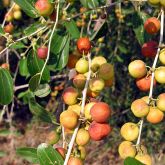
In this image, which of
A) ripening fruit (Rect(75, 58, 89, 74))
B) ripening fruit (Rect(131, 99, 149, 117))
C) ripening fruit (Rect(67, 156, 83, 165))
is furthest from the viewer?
ripening fruit (Rect(75, 58, 89, 74))

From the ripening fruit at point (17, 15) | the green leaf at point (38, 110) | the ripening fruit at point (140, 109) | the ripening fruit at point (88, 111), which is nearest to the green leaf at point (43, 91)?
the green leaf at point (38, 110)

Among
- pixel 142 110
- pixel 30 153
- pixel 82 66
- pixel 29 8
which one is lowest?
pixel 30 153

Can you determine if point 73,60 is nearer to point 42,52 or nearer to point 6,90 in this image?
point 42,52

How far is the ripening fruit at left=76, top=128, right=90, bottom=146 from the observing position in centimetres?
104

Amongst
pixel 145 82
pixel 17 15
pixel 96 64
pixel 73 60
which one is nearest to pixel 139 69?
pixel 145 82

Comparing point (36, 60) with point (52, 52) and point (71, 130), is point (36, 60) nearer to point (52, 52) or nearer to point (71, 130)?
point (52, 52)

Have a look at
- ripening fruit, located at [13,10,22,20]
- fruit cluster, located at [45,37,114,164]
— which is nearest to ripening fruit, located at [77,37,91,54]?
fruit cluster, located at [45,37,114,164]

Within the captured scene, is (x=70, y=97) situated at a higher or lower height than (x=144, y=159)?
higher

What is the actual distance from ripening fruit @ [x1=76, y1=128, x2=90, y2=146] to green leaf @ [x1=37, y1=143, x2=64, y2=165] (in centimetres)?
7

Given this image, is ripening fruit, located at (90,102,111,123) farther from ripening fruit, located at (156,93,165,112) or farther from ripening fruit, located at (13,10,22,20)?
ripening fruit, located at (13,10,22,20)

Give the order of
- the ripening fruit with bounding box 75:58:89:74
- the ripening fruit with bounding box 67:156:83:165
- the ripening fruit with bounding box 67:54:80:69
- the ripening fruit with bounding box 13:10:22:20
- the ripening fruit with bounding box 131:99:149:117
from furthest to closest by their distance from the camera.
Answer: the ripening fruit with bounding box 13:10:22:20
the ripening fruit with bounding box 67:54:80:69
the ripening fruit with bounding box 75:58:89:74
the ripening fruit with bounding box 131:99:149:117
the ripening fruit with bounding box 67:156:83:165

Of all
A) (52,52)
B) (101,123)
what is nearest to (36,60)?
(52,52)

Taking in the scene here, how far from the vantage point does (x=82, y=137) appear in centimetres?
104

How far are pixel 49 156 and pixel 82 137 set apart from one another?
10cm
